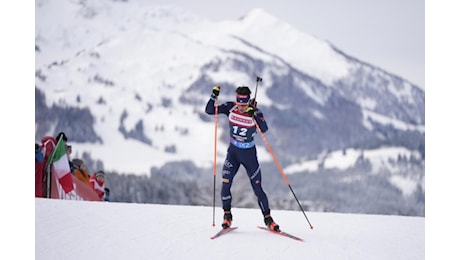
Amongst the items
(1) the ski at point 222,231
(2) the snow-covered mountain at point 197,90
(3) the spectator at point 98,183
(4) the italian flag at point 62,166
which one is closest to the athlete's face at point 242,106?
(1) the ski at point 222,231

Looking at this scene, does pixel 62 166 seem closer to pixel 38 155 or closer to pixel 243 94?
pixel 38 155

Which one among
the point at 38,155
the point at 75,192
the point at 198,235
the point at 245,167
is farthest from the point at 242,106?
the point at 75,192

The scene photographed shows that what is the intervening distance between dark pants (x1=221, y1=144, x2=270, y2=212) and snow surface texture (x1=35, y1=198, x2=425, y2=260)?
41 centimetres

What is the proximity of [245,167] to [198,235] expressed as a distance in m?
0.91

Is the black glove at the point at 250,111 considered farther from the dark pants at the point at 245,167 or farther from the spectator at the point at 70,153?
the spectator at the point at 70,153

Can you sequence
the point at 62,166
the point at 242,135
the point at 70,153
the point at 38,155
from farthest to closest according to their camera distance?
the point at 70,153 < the point at 62,166 < the point at 38,155 < the point at 242,135

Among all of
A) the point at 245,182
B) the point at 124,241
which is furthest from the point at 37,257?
the point at 245,182

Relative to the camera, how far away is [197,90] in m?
152

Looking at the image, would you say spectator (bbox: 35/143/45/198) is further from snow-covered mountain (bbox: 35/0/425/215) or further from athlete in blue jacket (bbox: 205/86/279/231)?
snow-covered mountain (bbox: 35/0/425/215)

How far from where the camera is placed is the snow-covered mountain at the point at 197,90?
11738 cm

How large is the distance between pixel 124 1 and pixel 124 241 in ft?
597

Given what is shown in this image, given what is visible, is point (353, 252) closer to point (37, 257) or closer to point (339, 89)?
point (37, 257)

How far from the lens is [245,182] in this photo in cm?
4131

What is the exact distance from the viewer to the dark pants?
6289 mm
